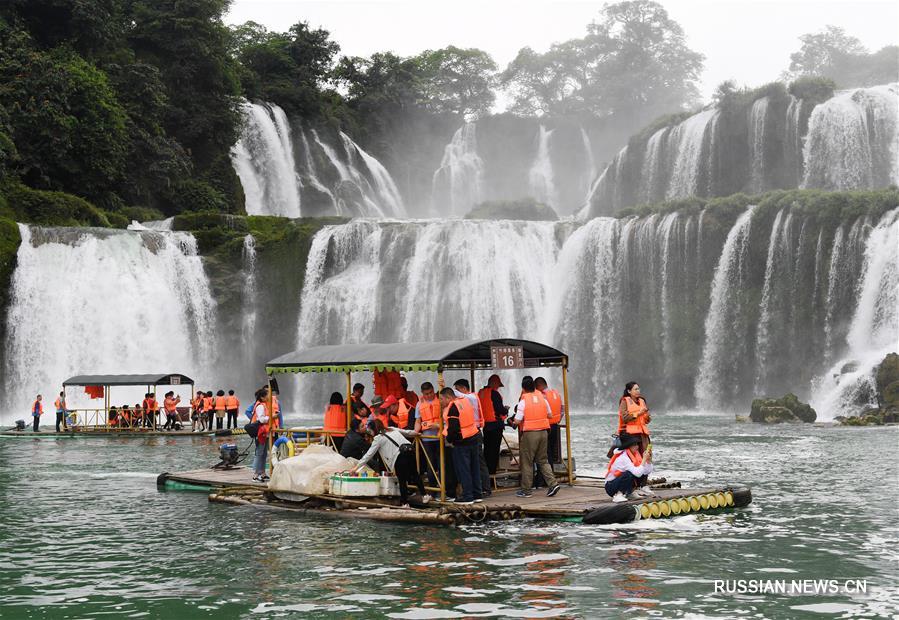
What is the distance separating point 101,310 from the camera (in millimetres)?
43062

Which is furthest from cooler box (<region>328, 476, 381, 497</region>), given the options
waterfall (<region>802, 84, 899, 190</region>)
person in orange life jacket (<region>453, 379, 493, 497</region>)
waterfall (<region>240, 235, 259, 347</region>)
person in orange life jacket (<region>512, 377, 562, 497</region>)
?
waterfall (<region>802, 84, 899, 190</region>)

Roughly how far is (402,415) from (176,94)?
168 feet

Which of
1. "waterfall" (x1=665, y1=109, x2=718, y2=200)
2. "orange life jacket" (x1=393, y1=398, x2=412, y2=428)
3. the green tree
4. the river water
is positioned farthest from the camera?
the green tree

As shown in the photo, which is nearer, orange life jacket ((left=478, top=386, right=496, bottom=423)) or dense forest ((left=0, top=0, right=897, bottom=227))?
orange life jacket ((left=478, top=386, right=496, bottom=423))

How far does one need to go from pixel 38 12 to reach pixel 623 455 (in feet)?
170

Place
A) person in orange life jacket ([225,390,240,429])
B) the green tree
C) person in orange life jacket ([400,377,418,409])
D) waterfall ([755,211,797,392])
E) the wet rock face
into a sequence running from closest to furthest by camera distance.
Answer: person in orange life jacket ([400,377,418,409])
the wet rock face
person in orange life jacket ([225,390,240,429])
waterfall ([755,211,797,392])
the green tree

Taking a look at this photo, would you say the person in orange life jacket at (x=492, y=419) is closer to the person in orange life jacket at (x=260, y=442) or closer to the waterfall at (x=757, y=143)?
the person in orange life jacket at (x=260, y=442)

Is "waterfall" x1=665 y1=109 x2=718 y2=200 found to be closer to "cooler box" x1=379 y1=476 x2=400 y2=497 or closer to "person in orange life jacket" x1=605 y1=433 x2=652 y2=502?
"person in orange life jacket" x1=605 y1=433 x2=652 y2=502

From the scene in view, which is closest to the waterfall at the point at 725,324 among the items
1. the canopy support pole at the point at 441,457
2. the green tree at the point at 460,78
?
the canopy support pole at the point at 441,457

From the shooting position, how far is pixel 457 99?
9594cm

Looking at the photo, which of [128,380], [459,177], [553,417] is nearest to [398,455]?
[553,417]

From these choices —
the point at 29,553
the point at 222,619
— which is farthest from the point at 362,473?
the point at 222,619

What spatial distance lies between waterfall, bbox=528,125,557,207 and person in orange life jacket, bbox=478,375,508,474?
68.3 meters

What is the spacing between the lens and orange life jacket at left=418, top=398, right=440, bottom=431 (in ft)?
48.2
